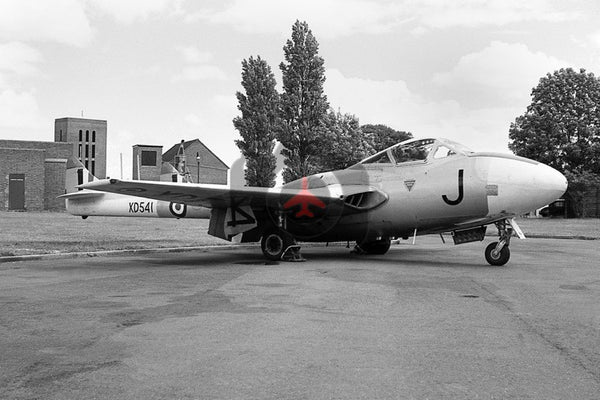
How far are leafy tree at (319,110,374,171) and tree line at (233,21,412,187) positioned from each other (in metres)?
16.2

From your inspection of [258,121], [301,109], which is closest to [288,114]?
[301,109]

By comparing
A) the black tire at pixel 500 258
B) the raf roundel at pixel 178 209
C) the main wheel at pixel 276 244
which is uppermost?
the raf roundel at pixel 178 209

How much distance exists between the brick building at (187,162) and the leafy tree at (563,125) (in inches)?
1653

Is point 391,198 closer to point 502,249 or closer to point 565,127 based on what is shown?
point 502,249

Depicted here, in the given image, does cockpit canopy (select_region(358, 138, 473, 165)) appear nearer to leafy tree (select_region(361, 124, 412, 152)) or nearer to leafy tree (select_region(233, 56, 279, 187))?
leafy tree (select_region(233, 56, 279, 187))

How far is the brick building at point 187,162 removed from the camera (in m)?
86.2

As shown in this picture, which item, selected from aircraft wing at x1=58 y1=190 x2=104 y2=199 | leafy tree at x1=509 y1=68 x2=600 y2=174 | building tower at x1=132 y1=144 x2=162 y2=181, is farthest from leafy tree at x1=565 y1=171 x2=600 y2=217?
building tower at x1=132 y1=144 x2=162 y2=181

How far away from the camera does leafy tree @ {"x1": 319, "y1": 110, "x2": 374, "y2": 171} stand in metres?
54.8

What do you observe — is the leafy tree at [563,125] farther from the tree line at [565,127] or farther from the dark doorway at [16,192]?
the dark doorway at [16,192]

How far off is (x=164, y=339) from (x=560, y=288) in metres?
6.02

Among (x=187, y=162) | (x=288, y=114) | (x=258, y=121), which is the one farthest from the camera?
(x=187, y=162)

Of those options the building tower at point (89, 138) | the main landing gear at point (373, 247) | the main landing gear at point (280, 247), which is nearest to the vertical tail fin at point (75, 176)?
the main landing gear at point (280, 247)

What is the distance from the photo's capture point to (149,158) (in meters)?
87.1

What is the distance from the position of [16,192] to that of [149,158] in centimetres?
2267
